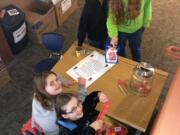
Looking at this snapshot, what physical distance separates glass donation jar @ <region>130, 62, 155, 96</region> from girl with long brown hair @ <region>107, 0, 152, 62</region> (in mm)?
406

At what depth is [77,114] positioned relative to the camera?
1411 mm

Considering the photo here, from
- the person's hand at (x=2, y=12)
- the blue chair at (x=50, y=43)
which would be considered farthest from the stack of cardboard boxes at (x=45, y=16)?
the blue chair at (x=50, y=43)

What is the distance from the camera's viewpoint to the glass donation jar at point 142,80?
1619mm

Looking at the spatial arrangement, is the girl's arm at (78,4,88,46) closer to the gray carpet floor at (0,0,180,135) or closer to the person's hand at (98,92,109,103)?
the person's hand at (98,92,109,103)

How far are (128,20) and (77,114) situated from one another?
1.02 meters

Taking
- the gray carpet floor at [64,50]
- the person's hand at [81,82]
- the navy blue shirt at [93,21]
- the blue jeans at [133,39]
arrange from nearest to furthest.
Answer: the person's hand at [81,82] → the navy blue shirt at [93,21] → the blue jeans at [133,39] → the gray carpet floor at [64,50]

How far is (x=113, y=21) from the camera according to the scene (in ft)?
6.11

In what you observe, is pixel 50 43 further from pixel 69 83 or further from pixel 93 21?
pixel 69 83

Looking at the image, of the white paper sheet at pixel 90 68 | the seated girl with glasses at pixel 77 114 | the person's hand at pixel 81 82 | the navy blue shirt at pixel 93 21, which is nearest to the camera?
the seated girl with glasses at pixel 77 114

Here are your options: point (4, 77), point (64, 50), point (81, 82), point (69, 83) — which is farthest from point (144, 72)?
point (4, 77)

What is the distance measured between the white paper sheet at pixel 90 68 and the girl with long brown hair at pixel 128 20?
221 mm

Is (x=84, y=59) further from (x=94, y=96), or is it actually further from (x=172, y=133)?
(x=172, y=133)

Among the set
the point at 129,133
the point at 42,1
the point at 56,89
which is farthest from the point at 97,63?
the point at 42,1

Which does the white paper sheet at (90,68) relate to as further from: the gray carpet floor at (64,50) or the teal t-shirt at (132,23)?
the gray carpet floor at (64,50)
